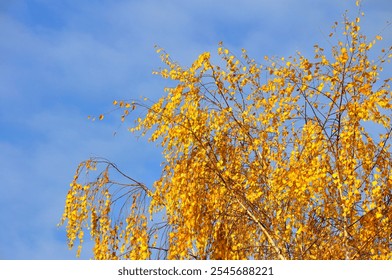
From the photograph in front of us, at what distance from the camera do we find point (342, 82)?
8594mm

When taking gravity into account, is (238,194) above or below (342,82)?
below

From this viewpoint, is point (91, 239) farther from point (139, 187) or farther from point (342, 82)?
point (342, 82)

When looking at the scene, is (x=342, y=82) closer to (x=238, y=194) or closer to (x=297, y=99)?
(x=297, y=99)

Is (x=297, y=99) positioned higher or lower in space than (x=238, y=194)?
higher

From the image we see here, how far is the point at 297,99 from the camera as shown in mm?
8930

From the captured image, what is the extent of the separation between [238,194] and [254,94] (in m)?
1.78
